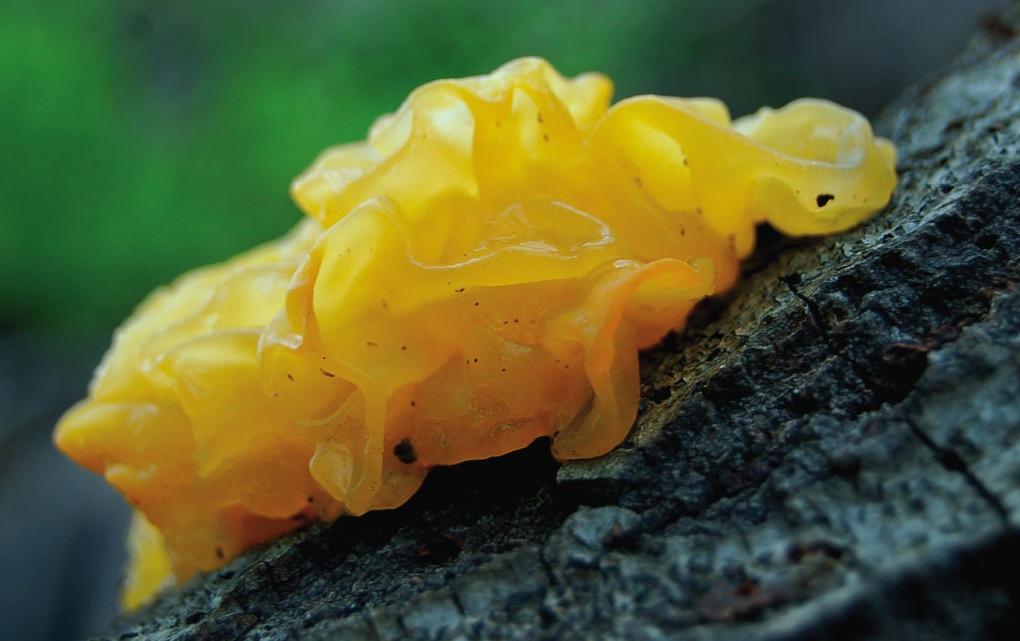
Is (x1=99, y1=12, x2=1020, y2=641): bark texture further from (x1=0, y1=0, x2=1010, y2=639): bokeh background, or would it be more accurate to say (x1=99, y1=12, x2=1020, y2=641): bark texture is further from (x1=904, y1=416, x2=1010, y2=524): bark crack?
(x1=0, y1=0, x2=1010, y2=639): bokeh background

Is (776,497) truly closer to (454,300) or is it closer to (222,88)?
(454,300)

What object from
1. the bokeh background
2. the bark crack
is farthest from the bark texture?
the bokeh background

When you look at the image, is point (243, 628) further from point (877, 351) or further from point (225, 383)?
point (877, 351)

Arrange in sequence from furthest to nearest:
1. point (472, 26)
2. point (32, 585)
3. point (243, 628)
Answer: point (472, 26) → point (32, 585) → point (243, 628)

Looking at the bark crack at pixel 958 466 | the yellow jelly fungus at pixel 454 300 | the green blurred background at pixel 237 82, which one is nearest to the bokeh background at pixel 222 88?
the green blurred background at pixel 237 82

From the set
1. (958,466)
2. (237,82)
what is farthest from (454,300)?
(237,82)

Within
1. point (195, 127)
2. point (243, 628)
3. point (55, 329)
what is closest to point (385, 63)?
point (195, 127)

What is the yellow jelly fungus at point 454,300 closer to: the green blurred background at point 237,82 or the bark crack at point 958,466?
the bark crack at point 958,466
